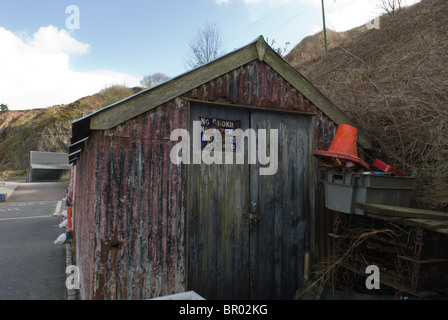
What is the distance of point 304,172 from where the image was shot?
16.0 feet

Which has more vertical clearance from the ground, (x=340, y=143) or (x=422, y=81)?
(x=422, y=81)

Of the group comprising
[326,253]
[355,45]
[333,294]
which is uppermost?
[355,45]

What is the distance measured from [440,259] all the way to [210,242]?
2.77 m

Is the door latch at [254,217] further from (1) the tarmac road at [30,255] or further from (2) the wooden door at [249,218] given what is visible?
(1) the tarmac road at [30,255]

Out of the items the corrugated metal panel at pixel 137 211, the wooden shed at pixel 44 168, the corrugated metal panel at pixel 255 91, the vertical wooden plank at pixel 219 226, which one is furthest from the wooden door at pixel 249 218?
the wooden shed at pixel 44 168

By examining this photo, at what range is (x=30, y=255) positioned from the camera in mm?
7555

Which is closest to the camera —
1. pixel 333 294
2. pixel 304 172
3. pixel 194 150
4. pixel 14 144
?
pixel 194 150

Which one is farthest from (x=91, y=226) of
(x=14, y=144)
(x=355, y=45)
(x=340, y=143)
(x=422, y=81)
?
(x=14, y=144)

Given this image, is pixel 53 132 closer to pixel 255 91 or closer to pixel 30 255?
pixel 30 255

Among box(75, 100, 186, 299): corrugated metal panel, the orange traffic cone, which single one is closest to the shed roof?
box(75, 100, 186, 299): corrugated metal panel

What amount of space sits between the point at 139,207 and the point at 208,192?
1004mm

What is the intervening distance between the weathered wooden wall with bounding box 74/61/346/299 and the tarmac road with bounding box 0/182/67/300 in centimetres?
252
